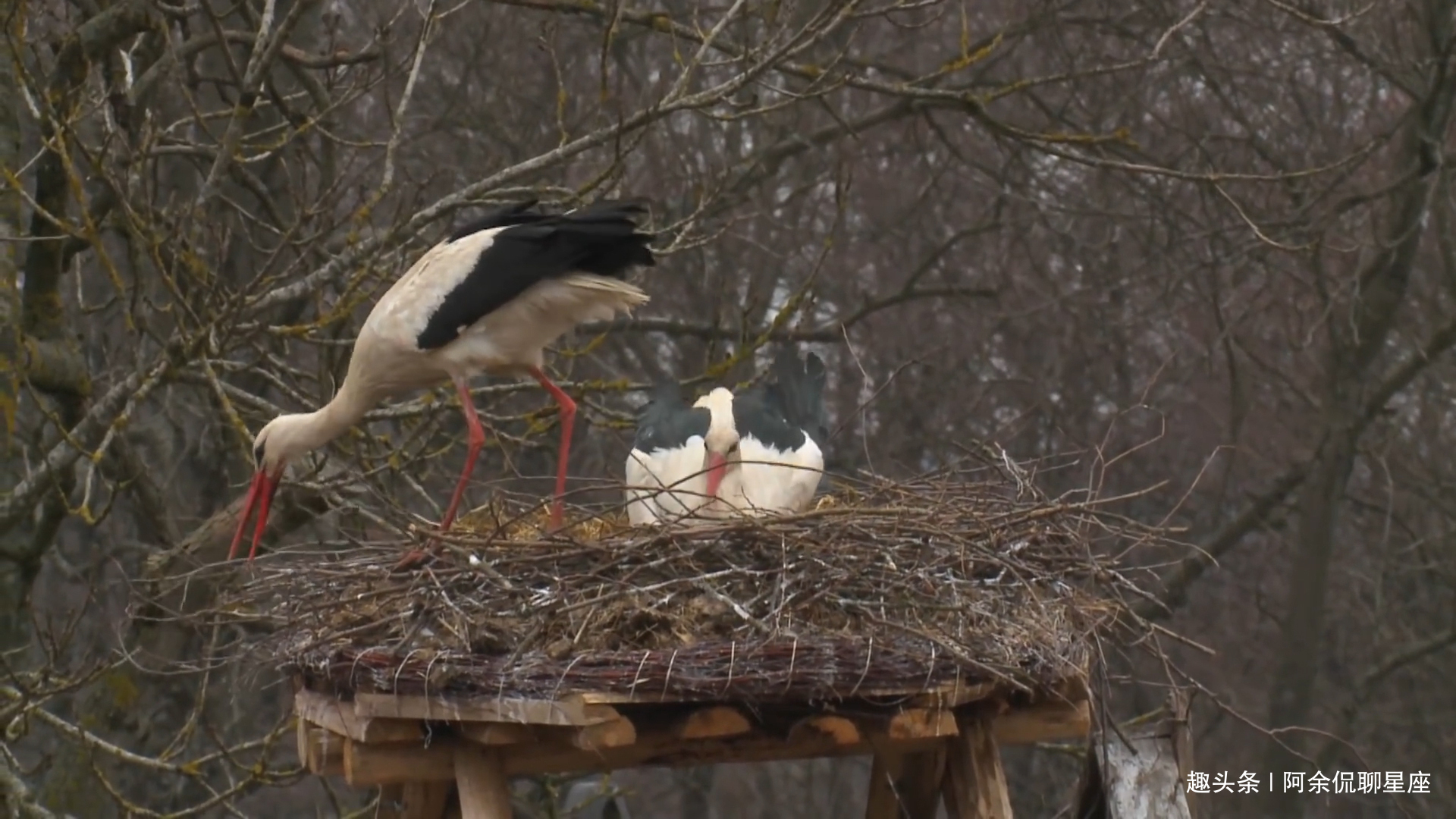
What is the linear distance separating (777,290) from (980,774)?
28.3 ft

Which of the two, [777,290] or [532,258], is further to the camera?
[777,290]

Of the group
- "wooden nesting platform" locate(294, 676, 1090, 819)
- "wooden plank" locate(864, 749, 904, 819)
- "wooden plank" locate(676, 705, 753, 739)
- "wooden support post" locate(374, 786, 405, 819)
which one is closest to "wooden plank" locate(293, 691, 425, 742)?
"wooden nesting platform" locate(294, 676, 1090, 819)

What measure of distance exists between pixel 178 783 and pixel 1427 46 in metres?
7.56

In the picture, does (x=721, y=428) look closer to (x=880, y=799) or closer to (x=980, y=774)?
(x=880, y=799)

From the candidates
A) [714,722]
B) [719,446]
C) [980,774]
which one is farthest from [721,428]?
[714,722]

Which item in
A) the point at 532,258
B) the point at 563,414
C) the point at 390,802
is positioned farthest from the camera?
the point at 563,414

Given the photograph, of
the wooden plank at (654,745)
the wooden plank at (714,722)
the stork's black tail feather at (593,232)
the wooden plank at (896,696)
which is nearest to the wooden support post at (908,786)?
the wooden plank at (654,745)

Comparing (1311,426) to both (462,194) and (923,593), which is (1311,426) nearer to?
(462,194)

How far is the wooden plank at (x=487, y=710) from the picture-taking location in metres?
3.74

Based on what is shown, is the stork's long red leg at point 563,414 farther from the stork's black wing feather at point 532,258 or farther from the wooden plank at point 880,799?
the wooden plank at point 880,799

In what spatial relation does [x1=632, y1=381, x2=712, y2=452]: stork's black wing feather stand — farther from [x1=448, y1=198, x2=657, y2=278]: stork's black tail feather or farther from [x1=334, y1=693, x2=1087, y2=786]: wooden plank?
[x1=334, y1=693, x2=1087, y2=786]: wooden plank

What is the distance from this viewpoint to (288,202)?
871 centimetres

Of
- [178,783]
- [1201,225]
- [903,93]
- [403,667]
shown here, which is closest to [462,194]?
[903,93]

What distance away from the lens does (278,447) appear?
5.76 metres
